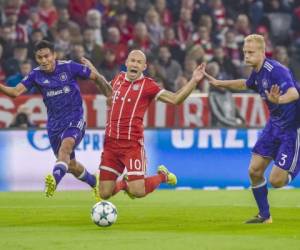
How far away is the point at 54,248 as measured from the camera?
10.1 m

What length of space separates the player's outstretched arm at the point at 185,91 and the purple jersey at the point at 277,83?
689 mm

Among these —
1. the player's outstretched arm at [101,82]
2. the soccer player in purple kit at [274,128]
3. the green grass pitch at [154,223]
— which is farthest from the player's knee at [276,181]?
the player's outstretched arm at [101,82]

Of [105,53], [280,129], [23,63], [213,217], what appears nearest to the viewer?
[280,129]

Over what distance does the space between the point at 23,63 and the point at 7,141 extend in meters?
2.04

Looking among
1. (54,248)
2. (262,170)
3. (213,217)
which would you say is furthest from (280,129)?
(54,248)

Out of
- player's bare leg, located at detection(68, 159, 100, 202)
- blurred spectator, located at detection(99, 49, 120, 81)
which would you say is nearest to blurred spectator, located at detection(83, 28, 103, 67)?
blurred spectator, located at detection(99, 49, 120, 81)

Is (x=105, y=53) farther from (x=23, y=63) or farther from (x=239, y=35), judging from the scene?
(x=239, y=35)

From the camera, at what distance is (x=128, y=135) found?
13008 mm

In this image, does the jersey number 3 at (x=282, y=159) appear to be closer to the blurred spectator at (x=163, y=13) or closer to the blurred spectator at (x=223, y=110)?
the blurred spectator at (x=223, y=110)

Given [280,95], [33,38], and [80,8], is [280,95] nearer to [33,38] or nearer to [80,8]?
[33,38]

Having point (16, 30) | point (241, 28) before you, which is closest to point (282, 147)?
point (16, 30)

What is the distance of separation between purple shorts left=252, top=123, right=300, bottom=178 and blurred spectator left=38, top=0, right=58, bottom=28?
1044cm

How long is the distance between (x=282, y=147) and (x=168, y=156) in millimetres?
6880

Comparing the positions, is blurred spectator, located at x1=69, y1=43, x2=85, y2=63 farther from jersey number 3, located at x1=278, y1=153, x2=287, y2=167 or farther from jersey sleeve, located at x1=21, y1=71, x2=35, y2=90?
jersey number 3, located at x1=278, y1=153, x2=287, y2=167
